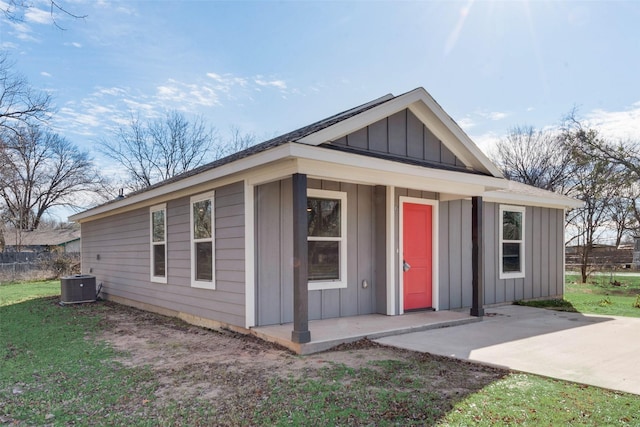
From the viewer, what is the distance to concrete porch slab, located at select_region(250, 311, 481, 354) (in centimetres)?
525

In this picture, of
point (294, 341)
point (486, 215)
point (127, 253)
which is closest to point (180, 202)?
point (127, 253)

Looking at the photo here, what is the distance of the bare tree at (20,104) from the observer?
1191 centimetres

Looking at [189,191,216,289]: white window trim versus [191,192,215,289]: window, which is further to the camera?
[191,192,215,289]: window

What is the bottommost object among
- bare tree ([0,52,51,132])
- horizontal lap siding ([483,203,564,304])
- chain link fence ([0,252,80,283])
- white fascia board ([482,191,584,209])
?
chain link fence ([0,252,80,283])

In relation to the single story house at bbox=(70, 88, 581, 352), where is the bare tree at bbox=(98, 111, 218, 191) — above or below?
above

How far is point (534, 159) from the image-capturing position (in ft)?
95.0

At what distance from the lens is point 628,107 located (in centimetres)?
1998

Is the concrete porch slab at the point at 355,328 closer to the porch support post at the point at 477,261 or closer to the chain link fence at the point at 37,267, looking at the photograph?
the porch support post at the point at 477,261

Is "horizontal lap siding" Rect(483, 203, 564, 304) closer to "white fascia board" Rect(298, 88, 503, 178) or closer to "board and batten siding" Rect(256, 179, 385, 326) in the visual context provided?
"white fascia board" Rect(298, 88, 503, 178)

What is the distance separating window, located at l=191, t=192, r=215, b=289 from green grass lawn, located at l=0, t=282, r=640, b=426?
2.36 meters

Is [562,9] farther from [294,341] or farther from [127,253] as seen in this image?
[127,253]

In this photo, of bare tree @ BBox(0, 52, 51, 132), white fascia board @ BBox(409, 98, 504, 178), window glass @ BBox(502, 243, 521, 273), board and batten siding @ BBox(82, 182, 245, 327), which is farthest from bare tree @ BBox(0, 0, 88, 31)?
bare tree @ BBox(0, 52, 51, 132)

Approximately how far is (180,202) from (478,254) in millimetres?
5262

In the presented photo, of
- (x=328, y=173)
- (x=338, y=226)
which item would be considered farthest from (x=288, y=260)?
(x=328, y=173)
